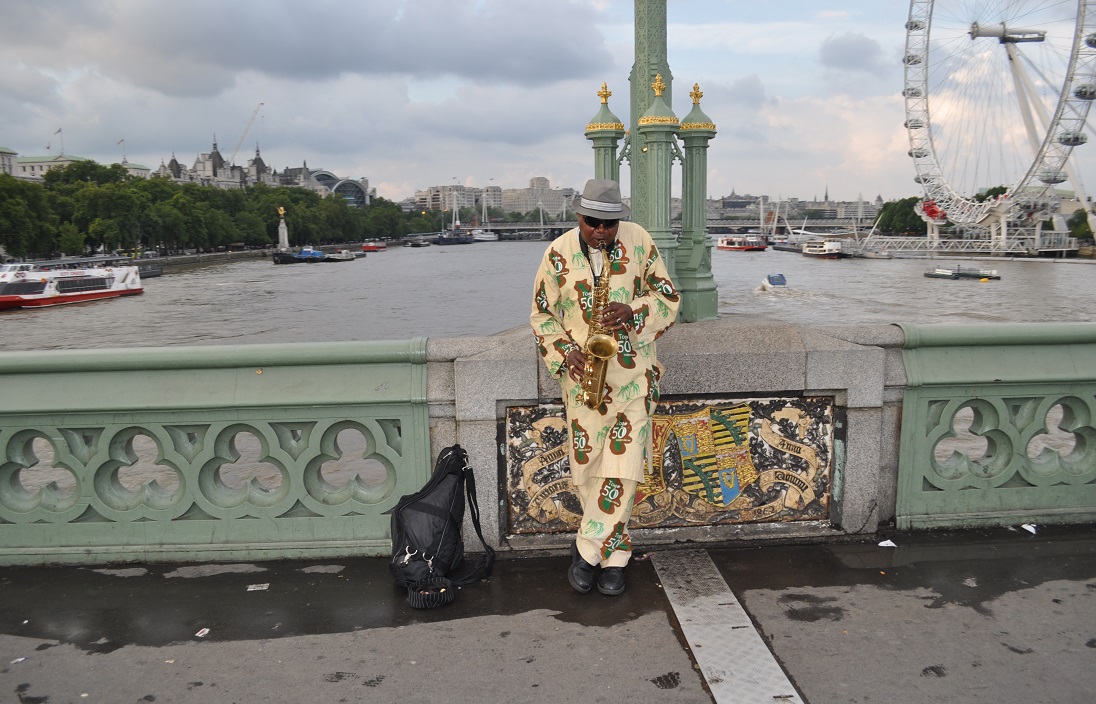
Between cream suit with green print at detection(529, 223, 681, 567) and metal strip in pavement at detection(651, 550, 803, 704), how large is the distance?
315mm

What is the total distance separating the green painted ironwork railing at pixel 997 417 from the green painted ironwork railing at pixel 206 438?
8.19ft

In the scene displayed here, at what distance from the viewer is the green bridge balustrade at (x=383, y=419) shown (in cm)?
402

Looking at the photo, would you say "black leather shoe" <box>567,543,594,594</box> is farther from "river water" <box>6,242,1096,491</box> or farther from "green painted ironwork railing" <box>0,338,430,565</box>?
"river water" <box>6,242,1096,491</box>

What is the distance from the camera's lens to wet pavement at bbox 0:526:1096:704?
2965mm

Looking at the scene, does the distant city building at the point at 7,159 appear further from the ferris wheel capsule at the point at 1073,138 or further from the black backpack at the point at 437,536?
the black backpack at the point at 437,536

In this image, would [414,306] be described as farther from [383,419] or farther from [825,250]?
[825,250]

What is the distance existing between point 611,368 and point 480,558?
1168mm

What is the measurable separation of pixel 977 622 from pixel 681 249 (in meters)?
12.6

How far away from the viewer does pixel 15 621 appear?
354cm

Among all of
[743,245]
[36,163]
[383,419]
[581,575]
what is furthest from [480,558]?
[36,163]

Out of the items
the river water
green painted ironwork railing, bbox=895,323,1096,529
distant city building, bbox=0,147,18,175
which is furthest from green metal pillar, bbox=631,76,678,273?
distant city building, bbox=0,147,18,175

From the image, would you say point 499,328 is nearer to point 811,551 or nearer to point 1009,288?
point 811,551

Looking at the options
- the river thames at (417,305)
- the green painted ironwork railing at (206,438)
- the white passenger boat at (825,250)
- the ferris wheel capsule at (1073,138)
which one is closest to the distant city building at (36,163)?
the river thames at (417,305)

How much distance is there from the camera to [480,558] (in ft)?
13.2
